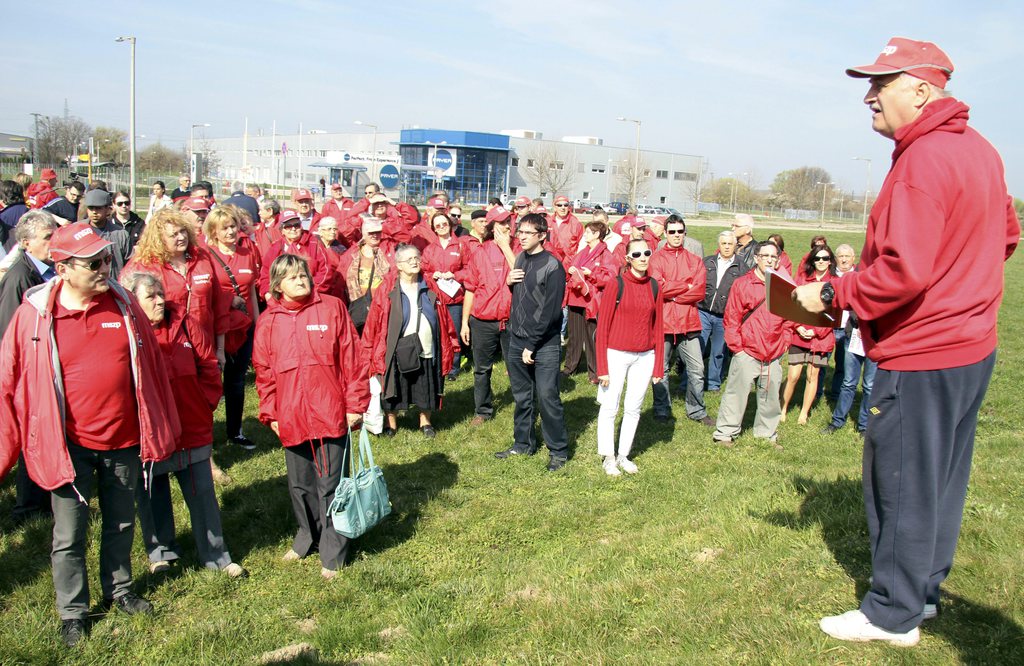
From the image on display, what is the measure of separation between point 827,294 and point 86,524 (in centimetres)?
409

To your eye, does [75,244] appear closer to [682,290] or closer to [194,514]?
[194,514]

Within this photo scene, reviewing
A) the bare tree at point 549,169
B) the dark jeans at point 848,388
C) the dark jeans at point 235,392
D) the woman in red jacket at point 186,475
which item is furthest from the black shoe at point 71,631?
the bare tree at point 549,169

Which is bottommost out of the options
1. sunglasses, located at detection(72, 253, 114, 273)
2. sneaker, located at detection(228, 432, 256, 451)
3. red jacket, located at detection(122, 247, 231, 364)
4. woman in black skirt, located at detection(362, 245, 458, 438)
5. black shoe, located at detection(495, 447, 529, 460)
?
sneaker, located at detection(228, 432, 256, 451)

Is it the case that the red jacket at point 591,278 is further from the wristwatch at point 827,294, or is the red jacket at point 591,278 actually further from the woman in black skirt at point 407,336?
the wristwatch at point 827,294

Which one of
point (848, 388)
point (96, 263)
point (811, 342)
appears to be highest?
point (96, 263)

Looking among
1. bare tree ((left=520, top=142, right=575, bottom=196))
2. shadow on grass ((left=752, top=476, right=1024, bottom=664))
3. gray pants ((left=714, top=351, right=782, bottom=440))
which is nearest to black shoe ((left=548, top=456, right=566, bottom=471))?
gray pants ((left=714, top=351, right=782, bottom=440))

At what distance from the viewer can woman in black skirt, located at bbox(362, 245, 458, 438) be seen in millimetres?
7766

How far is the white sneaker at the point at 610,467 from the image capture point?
696 centimetres

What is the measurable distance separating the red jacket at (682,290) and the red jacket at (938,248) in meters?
5.19

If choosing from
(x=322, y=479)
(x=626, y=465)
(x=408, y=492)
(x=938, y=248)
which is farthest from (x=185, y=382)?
(x=938, y=248)

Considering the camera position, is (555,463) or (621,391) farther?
(555,463)

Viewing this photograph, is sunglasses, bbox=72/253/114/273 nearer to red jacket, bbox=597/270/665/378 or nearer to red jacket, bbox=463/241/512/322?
red jacket, bbox=597/270/665/378

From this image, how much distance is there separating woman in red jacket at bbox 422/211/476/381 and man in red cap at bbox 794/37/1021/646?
6274 millimetres

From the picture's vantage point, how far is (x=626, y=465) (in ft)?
23.2
